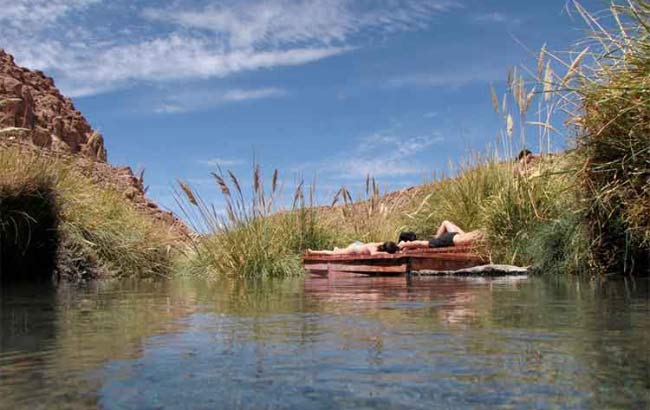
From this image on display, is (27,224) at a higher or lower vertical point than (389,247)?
higher

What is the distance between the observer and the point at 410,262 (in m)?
7.75

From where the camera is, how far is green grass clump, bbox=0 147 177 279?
24.3 feet

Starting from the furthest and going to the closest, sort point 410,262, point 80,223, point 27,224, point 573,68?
point 80,223, point 410,262, point 27,224, point 573,68

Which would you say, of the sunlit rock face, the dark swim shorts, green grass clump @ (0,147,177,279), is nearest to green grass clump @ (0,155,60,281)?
green grass clump @ (0,147,177,279)

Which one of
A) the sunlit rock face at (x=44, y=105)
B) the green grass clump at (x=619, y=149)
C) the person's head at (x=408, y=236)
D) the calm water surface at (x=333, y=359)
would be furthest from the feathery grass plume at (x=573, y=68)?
the sunlit rock face at (x=44, y=105)

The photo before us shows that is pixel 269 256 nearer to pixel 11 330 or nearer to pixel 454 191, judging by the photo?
pixel 454 191

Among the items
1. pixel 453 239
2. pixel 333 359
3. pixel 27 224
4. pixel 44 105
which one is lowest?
pixel 333 359

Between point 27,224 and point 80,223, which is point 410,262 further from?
point 27,224

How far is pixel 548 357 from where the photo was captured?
138 centimetres

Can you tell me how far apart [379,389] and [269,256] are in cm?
745

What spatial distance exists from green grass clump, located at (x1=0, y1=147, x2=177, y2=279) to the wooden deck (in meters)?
2.63

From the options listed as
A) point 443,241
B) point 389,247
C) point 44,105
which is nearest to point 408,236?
point 389,247

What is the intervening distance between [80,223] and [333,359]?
291 inches

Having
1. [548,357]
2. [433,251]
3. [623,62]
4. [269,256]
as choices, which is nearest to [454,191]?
[433,251]
